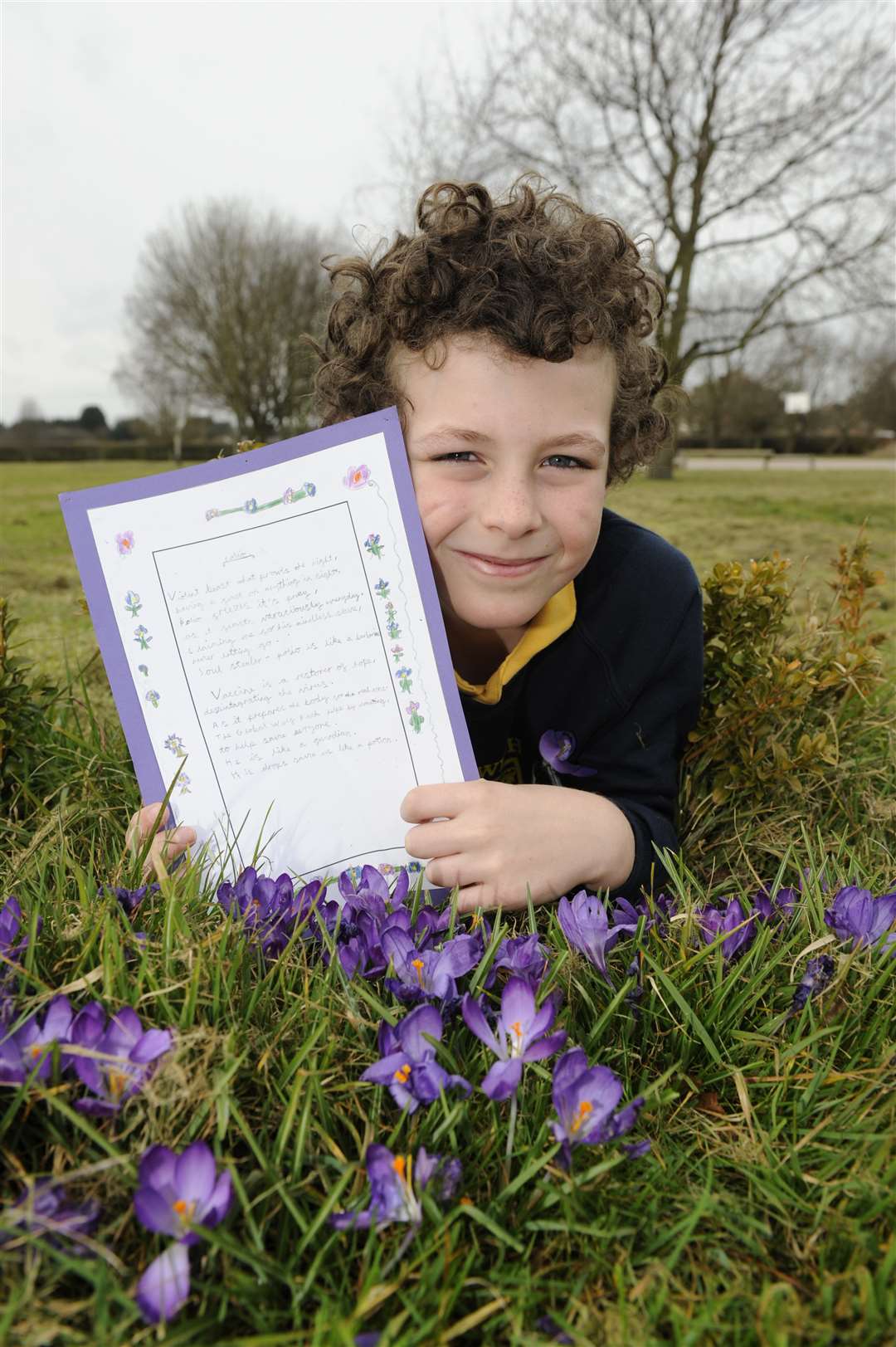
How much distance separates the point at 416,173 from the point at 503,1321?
61.3 feet

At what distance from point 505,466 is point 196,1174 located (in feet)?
3.96

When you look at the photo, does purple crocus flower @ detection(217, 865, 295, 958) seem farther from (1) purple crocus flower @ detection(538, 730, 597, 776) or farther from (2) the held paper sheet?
(1) purple crocus flower @ detection(538, 730, 597, 776)

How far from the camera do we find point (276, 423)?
100ft

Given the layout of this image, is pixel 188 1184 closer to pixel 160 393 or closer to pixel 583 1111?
pixel 583 1111

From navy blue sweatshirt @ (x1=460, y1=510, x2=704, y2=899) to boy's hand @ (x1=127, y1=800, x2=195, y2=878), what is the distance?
71 cm

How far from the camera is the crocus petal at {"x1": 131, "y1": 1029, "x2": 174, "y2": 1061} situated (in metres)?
0.97

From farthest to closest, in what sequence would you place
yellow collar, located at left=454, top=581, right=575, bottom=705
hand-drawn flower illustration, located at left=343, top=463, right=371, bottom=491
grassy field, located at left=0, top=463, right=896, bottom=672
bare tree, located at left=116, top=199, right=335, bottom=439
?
bare tree, located at left=116, top=199, right=335, bottom=439 < grassy field, located at left=0, top=463, right=896, bottom=672 < yellow collar, located at left=454, top=581, right=575, bottom=705 < hand-drawn flower illustration, located at left=343, top=463, right=371, bottom=491

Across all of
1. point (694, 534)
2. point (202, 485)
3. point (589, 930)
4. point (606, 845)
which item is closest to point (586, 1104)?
point (589, 930)

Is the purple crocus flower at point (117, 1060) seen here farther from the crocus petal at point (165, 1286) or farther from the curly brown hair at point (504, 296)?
the curly brown hair at point (504, 296)

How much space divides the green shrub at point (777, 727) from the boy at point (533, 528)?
159 millimetres

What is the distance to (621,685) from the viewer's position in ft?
6.57

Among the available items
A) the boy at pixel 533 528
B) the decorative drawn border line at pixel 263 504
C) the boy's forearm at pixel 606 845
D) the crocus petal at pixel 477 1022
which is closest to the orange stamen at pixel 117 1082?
the crocus petal at pixel 477 1022

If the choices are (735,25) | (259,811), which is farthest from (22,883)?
(735,25)

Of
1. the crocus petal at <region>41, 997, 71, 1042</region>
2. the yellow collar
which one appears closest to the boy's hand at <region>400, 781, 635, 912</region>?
the yellow collar
